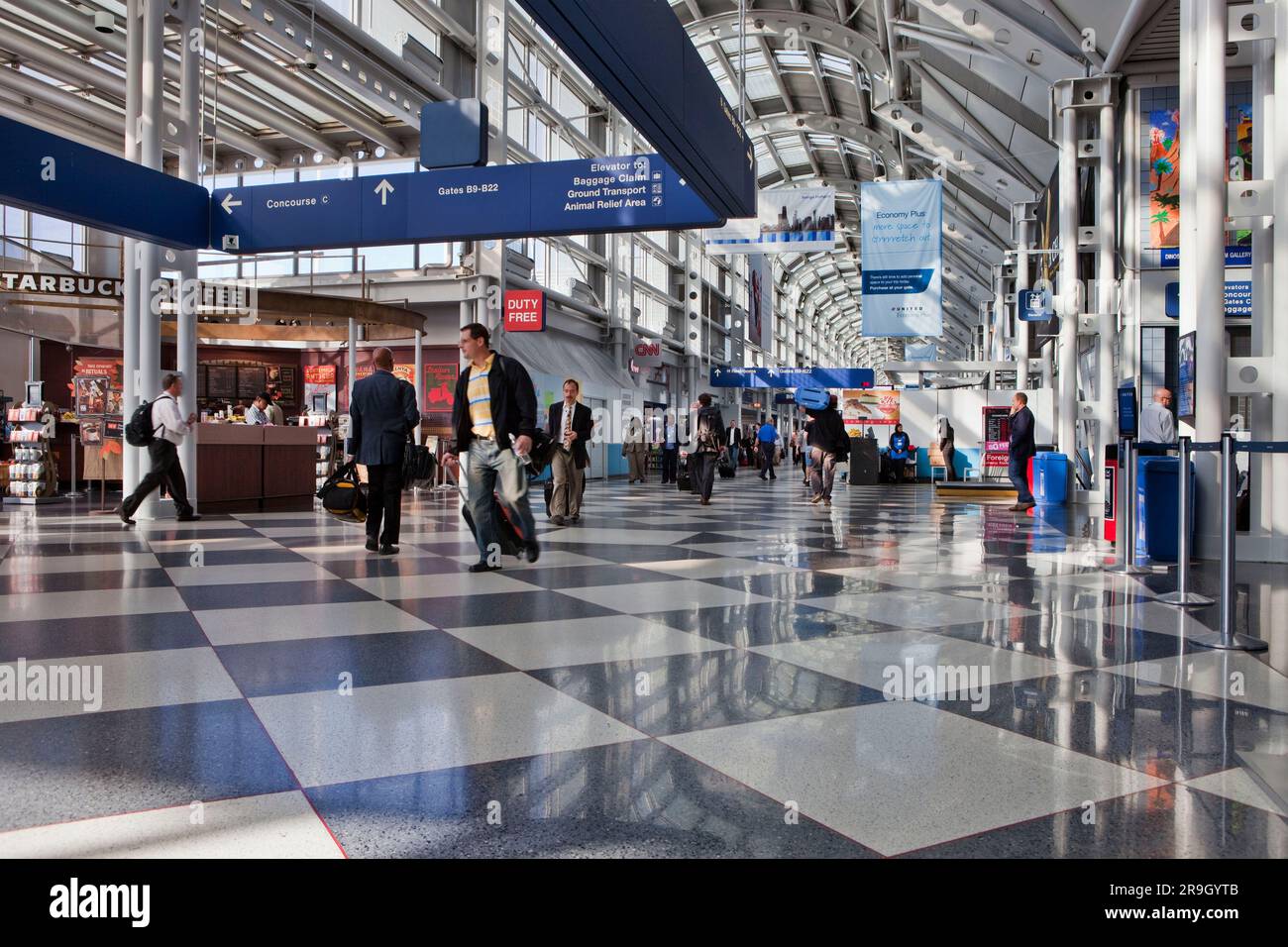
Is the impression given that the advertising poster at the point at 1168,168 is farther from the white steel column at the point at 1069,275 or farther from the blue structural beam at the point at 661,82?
the blue structural beam at the point at 661,82

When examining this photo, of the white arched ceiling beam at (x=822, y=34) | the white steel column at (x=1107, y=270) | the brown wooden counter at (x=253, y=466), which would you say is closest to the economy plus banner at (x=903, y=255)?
the white steel column at (x=1107, y=270)

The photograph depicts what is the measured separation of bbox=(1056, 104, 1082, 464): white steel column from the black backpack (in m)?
12.3

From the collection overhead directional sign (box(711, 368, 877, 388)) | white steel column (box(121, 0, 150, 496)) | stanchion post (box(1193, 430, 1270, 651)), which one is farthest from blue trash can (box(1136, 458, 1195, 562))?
overhead directional sign (box(711, 368, 877, 388))

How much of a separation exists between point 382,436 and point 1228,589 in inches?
215

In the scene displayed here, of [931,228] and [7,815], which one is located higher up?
[931,228]

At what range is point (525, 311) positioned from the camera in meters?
19.1

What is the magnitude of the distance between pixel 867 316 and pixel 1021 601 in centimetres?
1347

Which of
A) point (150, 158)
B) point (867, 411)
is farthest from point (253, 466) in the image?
point (867, 411)

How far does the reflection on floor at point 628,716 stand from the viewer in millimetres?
A: 1976

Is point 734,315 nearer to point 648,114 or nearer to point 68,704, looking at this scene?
point 648,114

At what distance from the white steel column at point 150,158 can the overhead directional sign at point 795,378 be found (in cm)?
2395

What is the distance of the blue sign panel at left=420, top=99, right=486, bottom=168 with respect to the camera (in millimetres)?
10898
